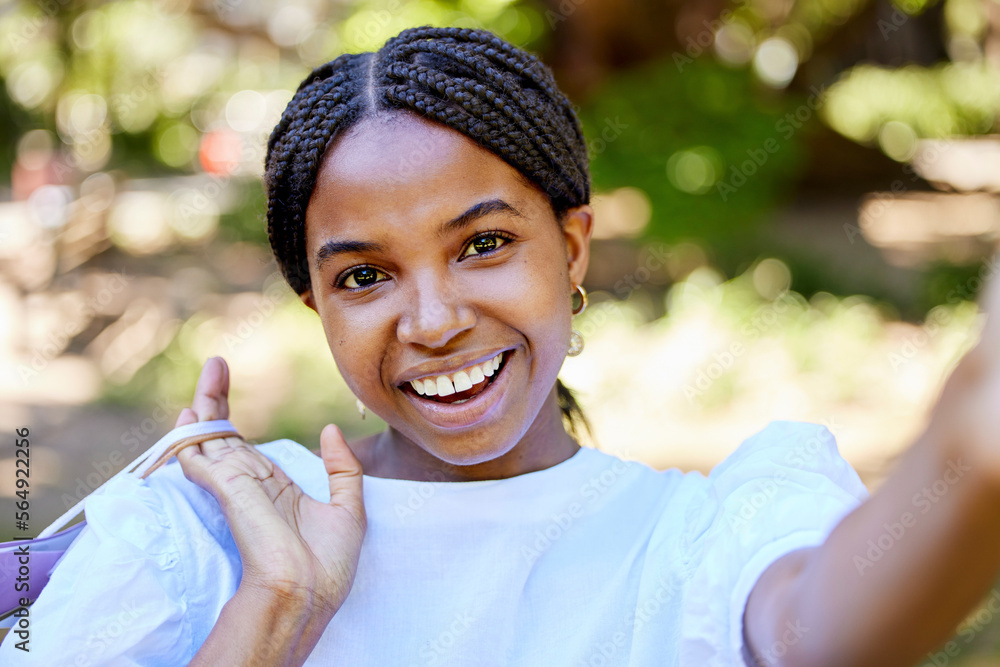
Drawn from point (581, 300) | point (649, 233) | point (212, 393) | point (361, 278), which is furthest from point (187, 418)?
point (649, 233)

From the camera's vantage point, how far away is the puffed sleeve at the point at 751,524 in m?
1.13

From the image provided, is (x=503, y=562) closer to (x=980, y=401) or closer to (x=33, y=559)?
(x=33, y=559)

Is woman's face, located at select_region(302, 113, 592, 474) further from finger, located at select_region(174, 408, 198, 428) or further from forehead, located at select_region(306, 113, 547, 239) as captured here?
finger, located at select_region(174, 408, 198, 428)

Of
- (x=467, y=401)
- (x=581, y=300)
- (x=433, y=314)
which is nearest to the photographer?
(x=433, y=314)

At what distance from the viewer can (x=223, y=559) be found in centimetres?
149

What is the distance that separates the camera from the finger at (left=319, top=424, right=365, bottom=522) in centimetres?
159

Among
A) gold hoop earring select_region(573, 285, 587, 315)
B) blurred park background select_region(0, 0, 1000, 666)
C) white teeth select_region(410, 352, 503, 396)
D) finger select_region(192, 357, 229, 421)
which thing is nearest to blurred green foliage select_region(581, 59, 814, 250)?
blurred park background select_region(0, 0, 1000, 666)

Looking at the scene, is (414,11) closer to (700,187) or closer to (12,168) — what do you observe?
(700,187)

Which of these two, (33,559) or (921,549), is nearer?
(921,549)

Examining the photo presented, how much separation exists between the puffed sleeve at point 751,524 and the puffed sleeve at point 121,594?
828 mm

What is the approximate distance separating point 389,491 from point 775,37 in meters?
6.97

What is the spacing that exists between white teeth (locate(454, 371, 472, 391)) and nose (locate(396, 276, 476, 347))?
0.25 feet

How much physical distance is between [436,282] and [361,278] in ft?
0.59

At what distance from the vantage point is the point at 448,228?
147 centimetres
